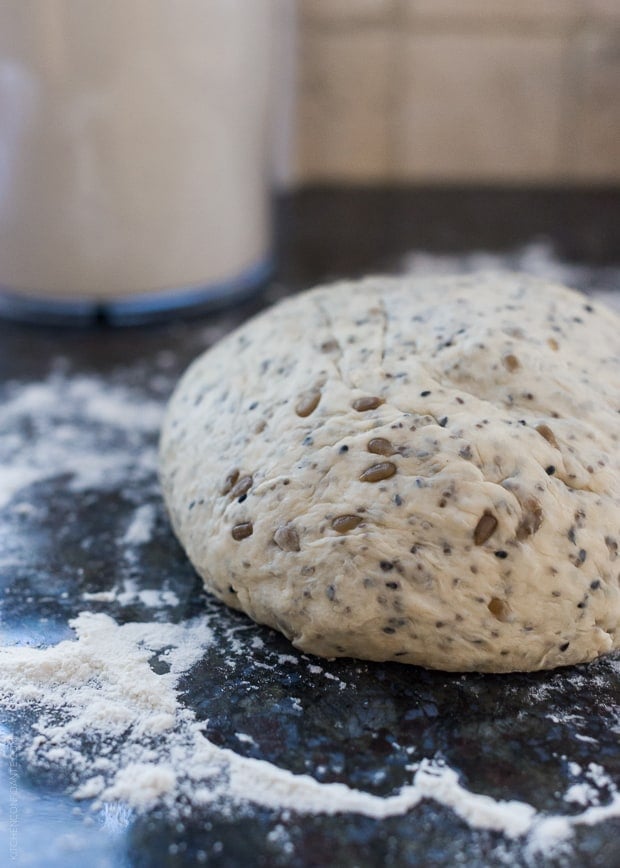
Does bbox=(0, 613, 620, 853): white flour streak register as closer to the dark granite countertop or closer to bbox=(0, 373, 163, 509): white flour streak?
the dark granite countertop

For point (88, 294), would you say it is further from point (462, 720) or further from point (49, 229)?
point (462, 720)

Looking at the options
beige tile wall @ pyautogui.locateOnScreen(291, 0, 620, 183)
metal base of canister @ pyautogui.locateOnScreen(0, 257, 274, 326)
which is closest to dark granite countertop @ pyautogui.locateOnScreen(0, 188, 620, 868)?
metal base of canister @ pyautogui.locateOnScreen(0, 257, 274, 326)

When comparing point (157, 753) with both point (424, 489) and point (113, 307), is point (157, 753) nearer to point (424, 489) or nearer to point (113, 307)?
point (424, 489)

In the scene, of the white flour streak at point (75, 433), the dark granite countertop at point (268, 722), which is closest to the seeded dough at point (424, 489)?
the dark granite countertop at point (268, 722)

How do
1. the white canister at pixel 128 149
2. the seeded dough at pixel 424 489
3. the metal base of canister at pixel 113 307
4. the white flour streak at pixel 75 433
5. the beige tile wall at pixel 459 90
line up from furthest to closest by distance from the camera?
the beige tile wall at pixel 459 90
the metal base of canister at pixel 113 307
the white canister at pixel 128 149
the white flour streak at pixel 75 433
the seeded dough at pixel 424 489

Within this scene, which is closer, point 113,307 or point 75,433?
point 75,433

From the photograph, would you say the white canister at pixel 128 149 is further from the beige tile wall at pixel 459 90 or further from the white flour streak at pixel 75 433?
the beige tile wall at pixel 459 90

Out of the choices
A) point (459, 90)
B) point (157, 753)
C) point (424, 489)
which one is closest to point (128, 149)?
point (424, 489)
